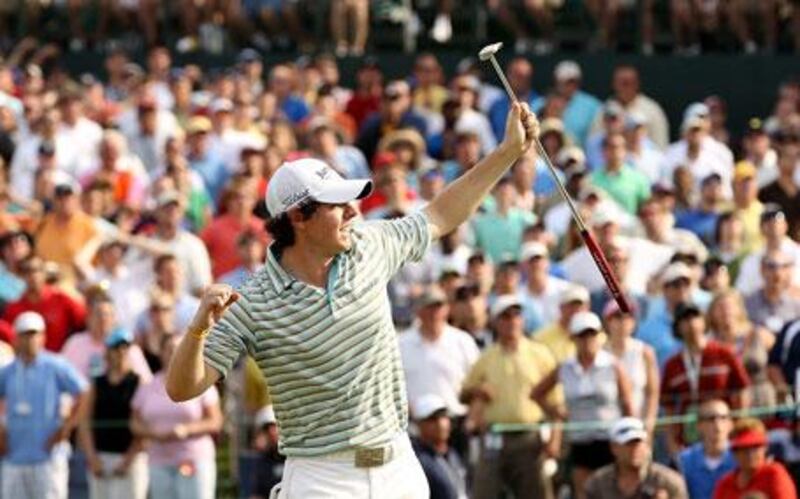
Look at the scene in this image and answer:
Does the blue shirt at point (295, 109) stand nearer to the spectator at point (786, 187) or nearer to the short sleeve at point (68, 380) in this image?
the spectator at point (786, 187)

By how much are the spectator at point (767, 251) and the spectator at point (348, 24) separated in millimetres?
8595

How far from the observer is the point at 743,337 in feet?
50.8

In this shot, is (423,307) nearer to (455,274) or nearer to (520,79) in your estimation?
(455,274)

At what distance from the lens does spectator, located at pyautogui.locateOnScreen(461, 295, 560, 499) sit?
1480 cm

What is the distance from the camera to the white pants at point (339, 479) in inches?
327

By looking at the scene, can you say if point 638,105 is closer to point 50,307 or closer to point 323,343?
point 50,307

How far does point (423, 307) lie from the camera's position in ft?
50.7

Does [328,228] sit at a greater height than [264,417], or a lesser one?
lesser

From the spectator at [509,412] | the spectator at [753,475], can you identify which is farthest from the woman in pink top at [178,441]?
the spectator at [753,475]

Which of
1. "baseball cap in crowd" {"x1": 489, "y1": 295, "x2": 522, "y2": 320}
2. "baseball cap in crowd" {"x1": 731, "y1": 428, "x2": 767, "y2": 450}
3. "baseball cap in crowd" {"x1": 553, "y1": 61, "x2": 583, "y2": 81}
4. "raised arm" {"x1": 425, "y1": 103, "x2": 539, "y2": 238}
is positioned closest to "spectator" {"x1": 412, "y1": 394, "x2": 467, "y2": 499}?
"baseball cap in crowd" {"x1": 489, "y1": 295, "x2": 522, "y2": 320}

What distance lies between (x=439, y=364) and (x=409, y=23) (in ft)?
34.7

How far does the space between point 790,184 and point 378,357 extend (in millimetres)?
10940

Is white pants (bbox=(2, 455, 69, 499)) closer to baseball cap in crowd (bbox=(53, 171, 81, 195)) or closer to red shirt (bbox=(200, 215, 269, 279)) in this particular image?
red shirt (bbox=(200, 215, 269, 279))


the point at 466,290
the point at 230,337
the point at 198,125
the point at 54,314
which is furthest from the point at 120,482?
the point at 230,337
